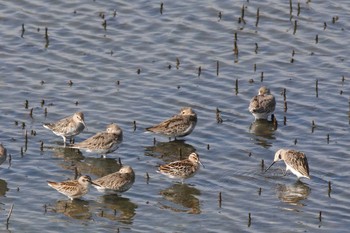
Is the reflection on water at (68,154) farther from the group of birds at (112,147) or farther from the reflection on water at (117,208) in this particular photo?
the reflection on water at (117,208)

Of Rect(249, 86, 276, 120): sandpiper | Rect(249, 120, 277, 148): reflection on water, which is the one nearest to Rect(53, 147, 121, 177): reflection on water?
Rect(249, 120, 277, 148): reflection on water

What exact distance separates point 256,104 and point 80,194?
7377 mm

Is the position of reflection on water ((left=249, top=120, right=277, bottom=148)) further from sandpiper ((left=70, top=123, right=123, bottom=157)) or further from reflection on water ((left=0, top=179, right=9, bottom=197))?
reflection on water ((left=0, top=179, right=9, bottom=197))

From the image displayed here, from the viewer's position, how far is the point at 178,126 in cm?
3078

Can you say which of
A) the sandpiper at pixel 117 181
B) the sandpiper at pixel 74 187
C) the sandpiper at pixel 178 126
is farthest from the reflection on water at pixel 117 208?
the sandpiper at pixel 178 126

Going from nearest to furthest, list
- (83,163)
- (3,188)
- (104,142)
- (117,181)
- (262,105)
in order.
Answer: (117,181) < (3,188) < (104,142) < (83,163) < (262,105)

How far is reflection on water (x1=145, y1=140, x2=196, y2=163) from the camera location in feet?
Answer: 98.8

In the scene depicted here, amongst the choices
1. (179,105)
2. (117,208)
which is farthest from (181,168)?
(179,105)

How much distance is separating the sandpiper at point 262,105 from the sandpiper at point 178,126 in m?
1.93

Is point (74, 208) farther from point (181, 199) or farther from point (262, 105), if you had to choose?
point (262, 105)

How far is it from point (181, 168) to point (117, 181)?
180 centimetres

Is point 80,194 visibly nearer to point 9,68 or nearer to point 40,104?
point 40,104

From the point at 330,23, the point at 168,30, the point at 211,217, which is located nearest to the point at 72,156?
the point at 211,217

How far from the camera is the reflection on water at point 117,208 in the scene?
2591cm
